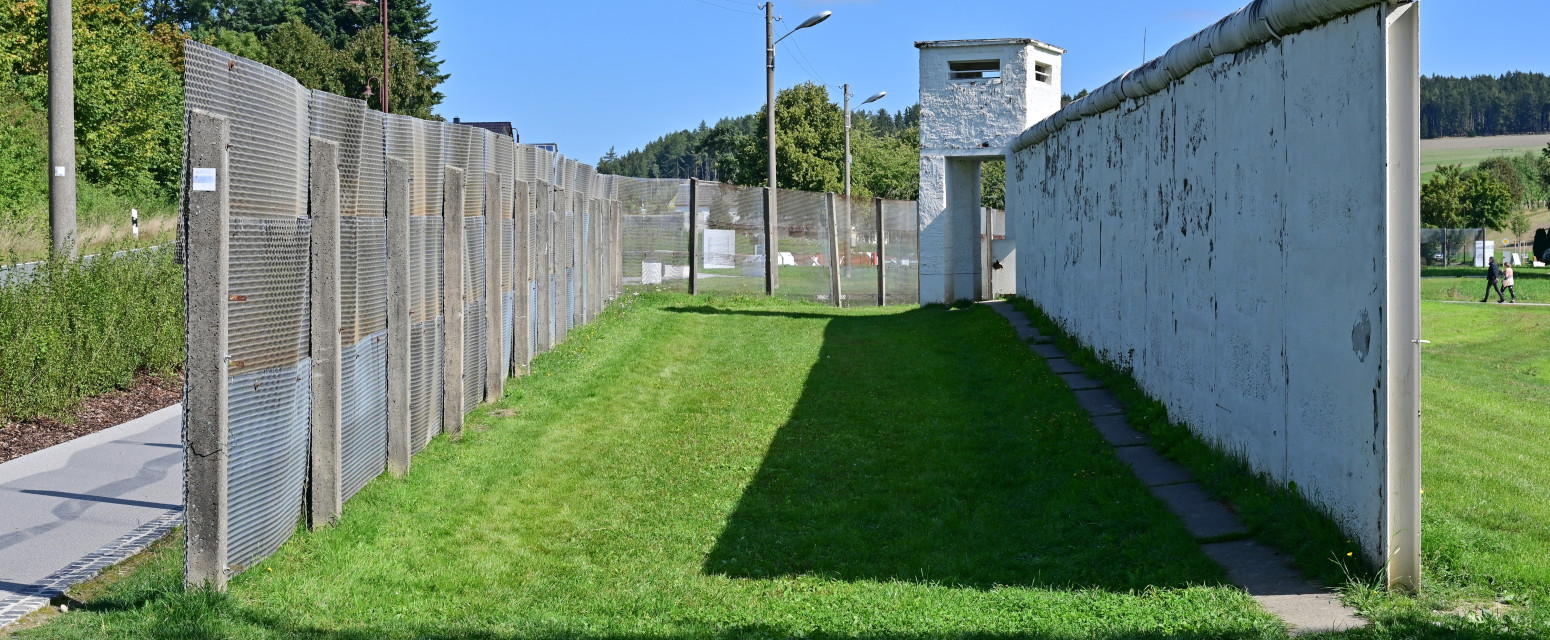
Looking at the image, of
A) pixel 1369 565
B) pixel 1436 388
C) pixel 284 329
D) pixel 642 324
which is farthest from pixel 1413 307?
pixel 642 324

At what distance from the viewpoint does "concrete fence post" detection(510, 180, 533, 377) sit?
12031mm

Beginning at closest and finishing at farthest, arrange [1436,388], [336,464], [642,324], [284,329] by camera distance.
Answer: [284,329] → [336,464] → [1436,388] → [642,324]

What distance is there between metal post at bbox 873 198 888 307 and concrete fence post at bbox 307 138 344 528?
19.5 m

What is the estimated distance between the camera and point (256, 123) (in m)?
5.69

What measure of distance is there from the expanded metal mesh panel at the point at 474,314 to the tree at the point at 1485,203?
82.8m

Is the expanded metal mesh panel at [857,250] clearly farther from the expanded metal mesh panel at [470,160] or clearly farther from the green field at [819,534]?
the expanded metal mesh panel at [470,160]

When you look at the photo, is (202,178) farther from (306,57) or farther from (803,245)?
(306,57)

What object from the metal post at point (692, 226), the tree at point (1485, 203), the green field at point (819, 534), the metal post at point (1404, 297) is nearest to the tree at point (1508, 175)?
the tree at point (1485, 203)

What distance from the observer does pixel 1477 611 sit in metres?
4.82

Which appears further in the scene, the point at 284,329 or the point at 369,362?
the point at 369,362

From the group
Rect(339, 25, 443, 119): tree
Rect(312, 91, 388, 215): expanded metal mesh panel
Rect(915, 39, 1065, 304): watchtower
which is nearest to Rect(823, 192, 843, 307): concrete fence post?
Rect(915, 39, 1065, 304): watchtower

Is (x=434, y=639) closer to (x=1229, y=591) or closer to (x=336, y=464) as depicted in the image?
(x=336, y=464)

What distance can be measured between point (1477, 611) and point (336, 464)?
5313mm

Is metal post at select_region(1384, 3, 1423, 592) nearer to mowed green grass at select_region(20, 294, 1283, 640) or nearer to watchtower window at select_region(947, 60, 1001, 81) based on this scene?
mowed green grass at select_region(20, 294, 1283, 640)
